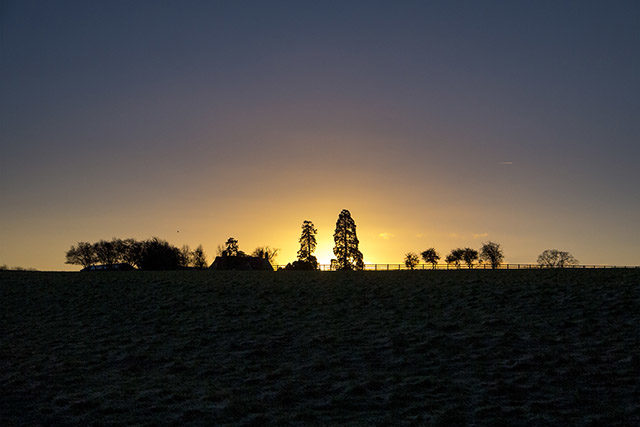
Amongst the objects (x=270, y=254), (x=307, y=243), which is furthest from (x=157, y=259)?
(x=270, y=254)

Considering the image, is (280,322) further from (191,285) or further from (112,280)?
(112,280)

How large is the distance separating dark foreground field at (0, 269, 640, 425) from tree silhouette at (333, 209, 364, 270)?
56753mm

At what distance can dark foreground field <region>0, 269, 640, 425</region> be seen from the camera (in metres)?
12.1

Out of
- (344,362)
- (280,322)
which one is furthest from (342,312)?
(344,362)

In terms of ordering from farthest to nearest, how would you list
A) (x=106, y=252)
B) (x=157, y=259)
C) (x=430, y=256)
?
(x=430, y=256)
(x=106, y=252)
(x=157, y=259)

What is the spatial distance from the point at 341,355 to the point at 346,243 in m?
71.3

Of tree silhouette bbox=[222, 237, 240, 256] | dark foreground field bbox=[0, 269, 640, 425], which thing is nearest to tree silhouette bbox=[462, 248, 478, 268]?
A: tree silhouette bbox=[222, 237, 240, 256]

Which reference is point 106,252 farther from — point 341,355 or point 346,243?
point 341,355

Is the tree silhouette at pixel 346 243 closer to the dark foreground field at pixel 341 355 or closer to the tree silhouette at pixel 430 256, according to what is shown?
the dark foreground field at pixel 341 355

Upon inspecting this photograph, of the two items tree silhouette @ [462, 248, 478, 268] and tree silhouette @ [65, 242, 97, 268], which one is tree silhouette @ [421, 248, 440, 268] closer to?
tree silhouette @ [462, 248, 478, 268]

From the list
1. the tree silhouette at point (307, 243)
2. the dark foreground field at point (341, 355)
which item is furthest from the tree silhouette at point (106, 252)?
the dark foreground field at point (341, 355)

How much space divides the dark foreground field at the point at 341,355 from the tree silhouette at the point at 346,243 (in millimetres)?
56753

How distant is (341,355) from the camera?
1670cm

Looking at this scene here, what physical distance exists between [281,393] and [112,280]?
104 ft
